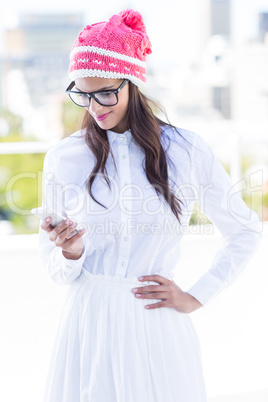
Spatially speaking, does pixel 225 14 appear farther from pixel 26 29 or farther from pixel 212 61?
pixel 26 29

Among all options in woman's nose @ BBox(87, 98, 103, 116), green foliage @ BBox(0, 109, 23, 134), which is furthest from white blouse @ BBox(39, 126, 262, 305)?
green foliage @ BBox(0, 109, 23, 134)

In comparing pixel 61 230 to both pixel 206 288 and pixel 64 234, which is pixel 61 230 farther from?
pixel 206 288

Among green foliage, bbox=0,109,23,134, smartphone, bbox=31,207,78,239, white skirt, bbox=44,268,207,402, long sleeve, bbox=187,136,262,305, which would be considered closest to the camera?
smartphone, bbox=31,207,78,239

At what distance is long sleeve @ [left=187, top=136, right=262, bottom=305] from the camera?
4.70 feet

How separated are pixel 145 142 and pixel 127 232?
25 centimetres

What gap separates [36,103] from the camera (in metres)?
30.9

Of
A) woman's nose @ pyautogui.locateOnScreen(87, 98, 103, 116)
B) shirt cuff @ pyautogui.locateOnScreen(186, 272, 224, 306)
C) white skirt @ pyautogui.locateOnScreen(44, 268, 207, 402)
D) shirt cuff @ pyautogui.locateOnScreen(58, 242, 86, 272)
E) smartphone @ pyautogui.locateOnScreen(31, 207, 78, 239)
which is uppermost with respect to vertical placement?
woman's nose @ pyautogui.locateOnScreen(87, 98, 103, 116)

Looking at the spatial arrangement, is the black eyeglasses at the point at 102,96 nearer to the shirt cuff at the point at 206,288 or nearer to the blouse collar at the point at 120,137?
the blouse collar at the point at 120,137

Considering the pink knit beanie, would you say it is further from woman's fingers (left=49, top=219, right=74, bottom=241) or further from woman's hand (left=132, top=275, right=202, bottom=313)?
woman's hand (left=132, top=275, right=202, bottom=313)

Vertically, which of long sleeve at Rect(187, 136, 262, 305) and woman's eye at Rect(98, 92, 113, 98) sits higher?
woman's eye at Rect(98, 92, 113, 98)

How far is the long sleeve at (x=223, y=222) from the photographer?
4.70 feet

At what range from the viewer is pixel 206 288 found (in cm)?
147

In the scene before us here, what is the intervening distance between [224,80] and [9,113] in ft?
44.6

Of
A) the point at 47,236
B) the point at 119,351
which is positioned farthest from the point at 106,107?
the point at 119,351
